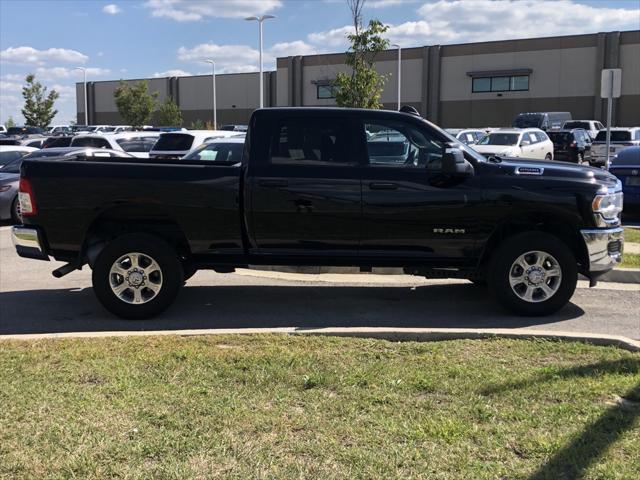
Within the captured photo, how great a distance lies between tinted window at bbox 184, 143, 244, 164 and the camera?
1320cm

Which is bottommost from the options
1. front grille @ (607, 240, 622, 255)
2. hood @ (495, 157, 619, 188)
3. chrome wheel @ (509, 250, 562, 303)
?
chrome wheel @ (509, 250, 562, 303)

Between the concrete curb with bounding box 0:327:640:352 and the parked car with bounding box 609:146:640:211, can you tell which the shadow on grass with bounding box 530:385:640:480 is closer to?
the concrete curb with bounding box 0:327:640:352

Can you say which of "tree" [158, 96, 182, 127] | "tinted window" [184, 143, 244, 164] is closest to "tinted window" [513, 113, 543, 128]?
"tinted window" [184, 143, 244, 164]

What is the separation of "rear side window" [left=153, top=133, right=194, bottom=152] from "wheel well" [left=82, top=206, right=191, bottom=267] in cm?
1112

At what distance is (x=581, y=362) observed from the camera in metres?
4.95

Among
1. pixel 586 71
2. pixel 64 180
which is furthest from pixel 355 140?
pixel 586 71

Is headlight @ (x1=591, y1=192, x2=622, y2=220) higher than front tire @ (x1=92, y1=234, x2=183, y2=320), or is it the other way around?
headlight @ (x1=591, y1=192, x2=622, y2=220)

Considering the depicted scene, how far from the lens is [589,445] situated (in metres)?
3.53

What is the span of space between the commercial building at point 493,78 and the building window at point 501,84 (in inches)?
3.0

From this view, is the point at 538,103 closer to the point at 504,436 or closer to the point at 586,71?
the point at 586,71

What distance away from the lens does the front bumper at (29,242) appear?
21.7ft

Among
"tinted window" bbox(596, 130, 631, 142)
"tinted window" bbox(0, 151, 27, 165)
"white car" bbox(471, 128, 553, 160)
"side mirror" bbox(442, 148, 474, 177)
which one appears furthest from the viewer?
"tinted window" bbox(596, 130, 631, 142)

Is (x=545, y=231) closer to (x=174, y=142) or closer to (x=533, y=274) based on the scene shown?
(x=533, y=274)

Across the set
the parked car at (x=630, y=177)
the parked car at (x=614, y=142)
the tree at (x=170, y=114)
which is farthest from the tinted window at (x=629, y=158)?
the tree at (x=170, y=114)
